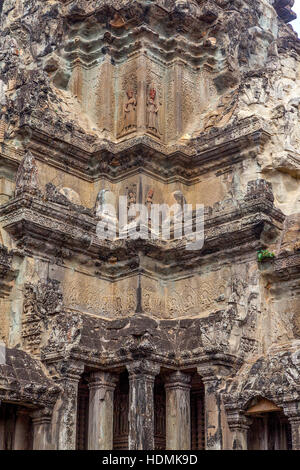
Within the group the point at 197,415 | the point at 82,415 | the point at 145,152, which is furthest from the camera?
the point at 145,152

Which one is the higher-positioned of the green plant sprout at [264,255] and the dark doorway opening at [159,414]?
the green plant sprout at [264,255]

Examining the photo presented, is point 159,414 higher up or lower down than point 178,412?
higher up

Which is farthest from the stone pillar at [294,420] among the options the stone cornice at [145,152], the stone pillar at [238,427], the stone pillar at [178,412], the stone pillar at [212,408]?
the stone cornice at [145,152]

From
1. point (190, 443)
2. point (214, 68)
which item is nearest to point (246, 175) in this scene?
point (214, 68)

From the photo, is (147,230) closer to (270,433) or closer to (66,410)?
(66,410)

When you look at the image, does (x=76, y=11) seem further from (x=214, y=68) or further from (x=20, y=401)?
(x=20, y=401)

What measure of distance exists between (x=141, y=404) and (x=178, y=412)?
2.97ft

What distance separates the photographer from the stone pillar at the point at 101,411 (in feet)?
47.9

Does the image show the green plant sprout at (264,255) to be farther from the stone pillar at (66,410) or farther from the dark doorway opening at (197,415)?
the stone pillar at (66,410)

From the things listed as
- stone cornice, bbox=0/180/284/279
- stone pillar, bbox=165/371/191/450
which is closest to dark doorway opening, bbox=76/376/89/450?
stone pillar, bbox=165/371/191/450

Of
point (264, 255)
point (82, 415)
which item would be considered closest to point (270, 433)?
point (264, 255)

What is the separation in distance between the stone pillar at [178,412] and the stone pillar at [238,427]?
1169 millimetres

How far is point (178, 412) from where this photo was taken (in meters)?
14.7

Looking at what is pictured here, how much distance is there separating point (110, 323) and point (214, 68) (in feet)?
24.5
